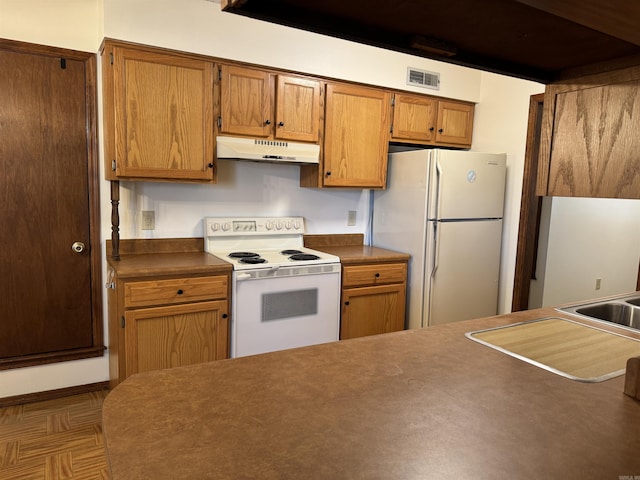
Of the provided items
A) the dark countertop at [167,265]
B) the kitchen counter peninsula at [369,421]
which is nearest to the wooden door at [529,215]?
the dark countertop at [167,265]

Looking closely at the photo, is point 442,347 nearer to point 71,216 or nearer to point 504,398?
point 504,398

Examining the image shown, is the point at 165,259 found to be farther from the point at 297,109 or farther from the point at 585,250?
the point at 585,250

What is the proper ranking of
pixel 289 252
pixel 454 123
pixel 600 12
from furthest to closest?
1. pixel 454 123
2. pixel 289 252
3. pixel 600 12

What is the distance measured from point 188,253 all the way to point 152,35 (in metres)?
1.35

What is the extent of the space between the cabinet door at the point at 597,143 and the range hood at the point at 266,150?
1939mm

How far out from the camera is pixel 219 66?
8.92ft

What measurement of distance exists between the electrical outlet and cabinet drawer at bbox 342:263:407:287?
1.33 m

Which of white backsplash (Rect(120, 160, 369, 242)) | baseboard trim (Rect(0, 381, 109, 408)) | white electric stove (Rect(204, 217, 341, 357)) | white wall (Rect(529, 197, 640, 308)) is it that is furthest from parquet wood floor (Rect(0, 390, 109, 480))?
white wall (Rect(529, 197, 640, 308))

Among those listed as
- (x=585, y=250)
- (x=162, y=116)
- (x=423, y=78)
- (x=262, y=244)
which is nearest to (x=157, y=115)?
(x=162, y=116)

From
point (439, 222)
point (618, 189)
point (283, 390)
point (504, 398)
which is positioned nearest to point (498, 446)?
point (504, 398)

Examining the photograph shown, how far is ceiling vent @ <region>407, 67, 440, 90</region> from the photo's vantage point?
3404 mm

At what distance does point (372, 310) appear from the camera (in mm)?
3170

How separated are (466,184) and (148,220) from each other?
2270mm

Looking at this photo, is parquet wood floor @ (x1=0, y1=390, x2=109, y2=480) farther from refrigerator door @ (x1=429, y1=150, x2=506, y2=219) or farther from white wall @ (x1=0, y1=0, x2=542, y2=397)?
refrigerator door @ (x1=429, y1=150, x2=506, y2=219)
